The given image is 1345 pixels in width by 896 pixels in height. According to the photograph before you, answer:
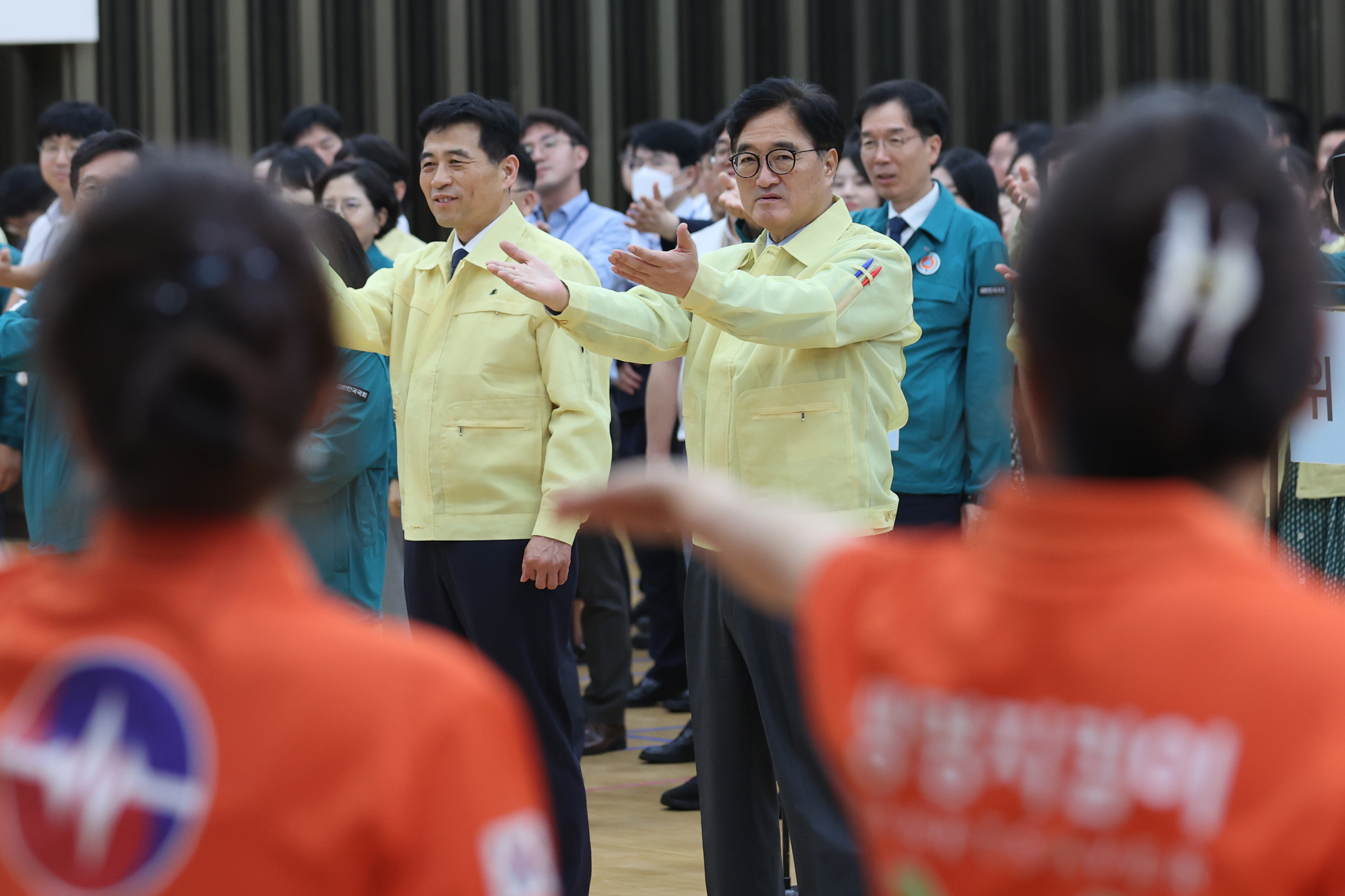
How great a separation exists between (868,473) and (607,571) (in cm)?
214

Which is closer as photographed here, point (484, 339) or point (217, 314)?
point (217, 314)

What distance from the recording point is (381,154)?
5.90m

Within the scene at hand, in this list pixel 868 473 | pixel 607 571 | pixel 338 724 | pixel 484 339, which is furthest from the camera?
pixel 607 571

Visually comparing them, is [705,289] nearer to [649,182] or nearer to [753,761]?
[753,761]

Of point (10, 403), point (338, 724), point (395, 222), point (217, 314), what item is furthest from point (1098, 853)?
point (395, 222)

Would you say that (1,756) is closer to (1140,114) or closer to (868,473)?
(1140,114)

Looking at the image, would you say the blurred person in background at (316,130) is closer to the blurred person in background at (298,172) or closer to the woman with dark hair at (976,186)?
the blurred person in background at (298,172)

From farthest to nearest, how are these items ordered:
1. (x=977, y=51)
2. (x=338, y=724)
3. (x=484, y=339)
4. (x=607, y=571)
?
(x=977, y=51), (x=607, y=571), (x=484, y=339), (x=338, y=724)

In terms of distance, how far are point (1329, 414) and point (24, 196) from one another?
5.42 m

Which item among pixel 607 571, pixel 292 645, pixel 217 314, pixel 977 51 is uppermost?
pixel 977 51

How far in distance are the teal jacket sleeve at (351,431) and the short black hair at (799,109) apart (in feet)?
3.13

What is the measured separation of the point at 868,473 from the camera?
2.79 meters

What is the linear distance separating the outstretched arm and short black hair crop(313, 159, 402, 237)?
3.79 m

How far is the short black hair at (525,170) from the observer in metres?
3.61
